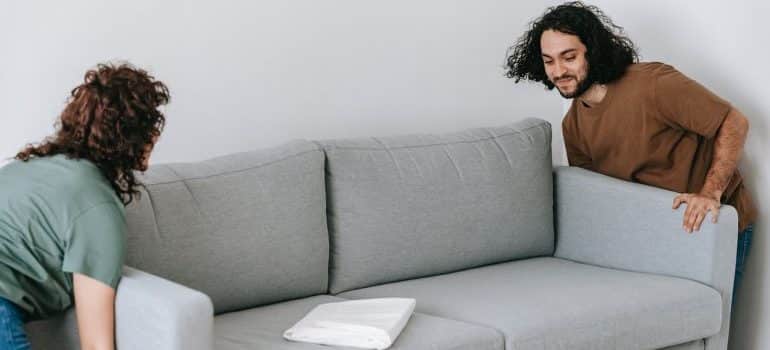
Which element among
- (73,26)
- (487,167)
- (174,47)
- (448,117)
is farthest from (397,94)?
(73,26)

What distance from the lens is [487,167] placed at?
336cm

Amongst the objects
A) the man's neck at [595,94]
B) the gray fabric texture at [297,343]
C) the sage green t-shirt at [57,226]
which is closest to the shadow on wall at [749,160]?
the man's neck at [595,94]

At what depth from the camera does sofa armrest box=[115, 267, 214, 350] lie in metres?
2.08

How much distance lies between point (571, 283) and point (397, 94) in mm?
1034

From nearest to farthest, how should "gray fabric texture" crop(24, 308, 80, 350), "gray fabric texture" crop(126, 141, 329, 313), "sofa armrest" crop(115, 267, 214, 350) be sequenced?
"sofa armrest" crop(115, 267, 214, 350) < "gray fabric texture" crop(24, 308, 80, 350) < "gray fabric texture" crop(126, 141, 329, 313)

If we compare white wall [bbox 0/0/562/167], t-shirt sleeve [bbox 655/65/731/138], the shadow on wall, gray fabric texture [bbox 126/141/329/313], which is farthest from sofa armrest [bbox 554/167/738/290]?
gray fabric texture [bbox 126/141/329/313]

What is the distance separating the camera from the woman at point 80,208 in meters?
2.12

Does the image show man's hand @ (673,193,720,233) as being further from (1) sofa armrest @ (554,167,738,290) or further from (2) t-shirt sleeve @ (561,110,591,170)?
(2) t-shirt sleeve @ (561,110,591,170)

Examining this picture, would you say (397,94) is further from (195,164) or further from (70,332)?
(70,332)

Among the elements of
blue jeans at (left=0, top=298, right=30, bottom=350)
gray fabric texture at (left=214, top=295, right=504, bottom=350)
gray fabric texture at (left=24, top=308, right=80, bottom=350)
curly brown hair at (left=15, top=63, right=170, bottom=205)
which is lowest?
gray fabric texture at (left=214, top=295, right=504, bottom=350)

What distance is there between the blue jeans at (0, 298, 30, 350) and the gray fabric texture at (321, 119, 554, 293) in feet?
3.48

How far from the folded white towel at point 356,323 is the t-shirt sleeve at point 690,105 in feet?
3.71

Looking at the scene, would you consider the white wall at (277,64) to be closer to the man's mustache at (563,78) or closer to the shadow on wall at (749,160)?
the man's mustache at (563,78)

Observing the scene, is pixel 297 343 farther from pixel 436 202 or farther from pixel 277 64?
pixel 277 64
